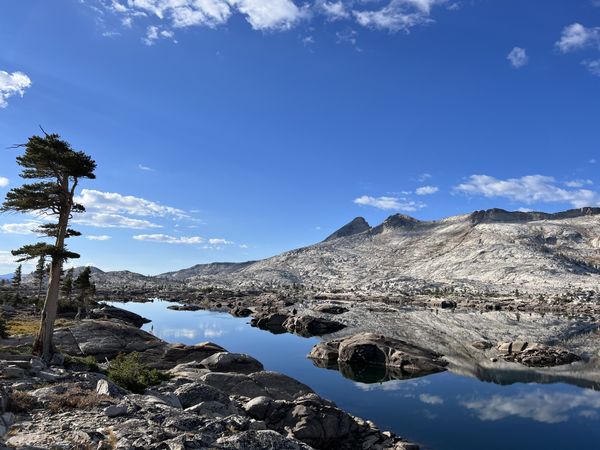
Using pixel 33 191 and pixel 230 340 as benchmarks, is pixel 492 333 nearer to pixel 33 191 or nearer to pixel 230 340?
pixel 230 340

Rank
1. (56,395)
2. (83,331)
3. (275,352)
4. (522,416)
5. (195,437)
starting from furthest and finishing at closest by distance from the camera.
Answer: (275,352) < (83,331) < (522,416) < (56,395) < (195,437)

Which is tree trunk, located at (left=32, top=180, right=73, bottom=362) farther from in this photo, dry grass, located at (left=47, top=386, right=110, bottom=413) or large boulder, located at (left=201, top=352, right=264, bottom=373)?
dry grass, located at (left=47, top=386, right=110, bottom=413)

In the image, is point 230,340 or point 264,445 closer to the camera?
point 264,445

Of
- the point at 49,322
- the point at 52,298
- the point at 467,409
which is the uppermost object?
→ the point at 52,298

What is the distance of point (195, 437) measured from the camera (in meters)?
15.2

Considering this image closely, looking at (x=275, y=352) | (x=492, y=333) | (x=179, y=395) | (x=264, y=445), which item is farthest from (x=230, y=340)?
(x=264, y=445)

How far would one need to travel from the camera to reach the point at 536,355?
200 ft

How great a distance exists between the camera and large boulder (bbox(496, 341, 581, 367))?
5997 centimetres

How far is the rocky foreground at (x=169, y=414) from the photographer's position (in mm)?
14586

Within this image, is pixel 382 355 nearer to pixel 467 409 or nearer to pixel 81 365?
pixel 467 409

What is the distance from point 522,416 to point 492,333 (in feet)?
167

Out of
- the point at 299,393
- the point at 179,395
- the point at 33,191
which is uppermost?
the point at 33,191

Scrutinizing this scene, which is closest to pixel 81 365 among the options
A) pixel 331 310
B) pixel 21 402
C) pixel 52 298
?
pixel 52 298

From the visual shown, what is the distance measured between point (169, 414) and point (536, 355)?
194 feet
